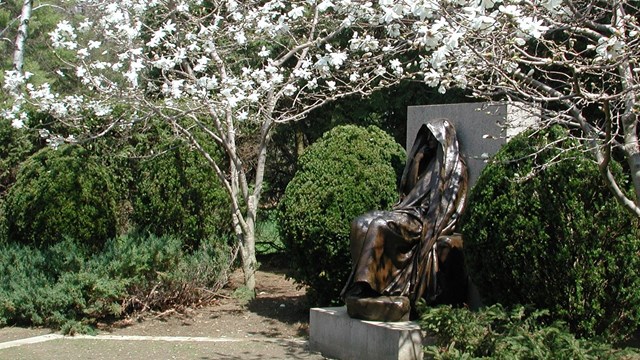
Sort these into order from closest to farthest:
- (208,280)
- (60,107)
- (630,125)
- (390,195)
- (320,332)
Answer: (630,125) < (320,332) < (390,195) < (60,107) < (208,280)

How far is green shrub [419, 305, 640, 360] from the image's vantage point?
5.49m

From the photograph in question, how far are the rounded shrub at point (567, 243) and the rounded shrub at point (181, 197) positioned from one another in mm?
4971

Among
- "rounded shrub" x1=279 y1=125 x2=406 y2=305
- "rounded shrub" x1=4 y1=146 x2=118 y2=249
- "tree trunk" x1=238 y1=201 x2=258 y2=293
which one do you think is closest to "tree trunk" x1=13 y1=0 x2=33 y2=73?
"rounded shrub" x1=4 y1=146 x2=118 y2=249

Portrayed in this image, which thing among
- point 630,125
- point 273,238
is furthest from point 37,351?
point 273,238

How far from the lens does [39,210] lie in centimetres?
1024

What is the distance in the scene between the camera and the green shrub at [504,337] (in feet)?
18.0

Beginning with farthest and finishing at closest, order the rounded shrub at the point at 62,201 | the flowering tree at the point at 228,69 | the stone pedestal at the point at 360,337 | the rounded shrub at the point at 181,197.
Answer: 1. the rounded shrub at the point at 181,197
2. the rounded shrub at the point at 62,201
3. the flowering tree at the point at 228,69
4. the stone pedestal at the point at 360,337

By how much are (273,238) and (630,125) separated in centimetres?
992

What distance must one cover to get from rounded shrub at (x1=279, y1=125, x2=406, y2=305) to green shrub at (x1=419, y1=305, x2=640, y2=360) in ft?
7.56

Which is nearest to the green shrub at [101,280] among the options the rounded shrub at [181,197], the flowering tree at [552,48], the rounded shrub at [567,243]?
the rounded shrub at [181,197]

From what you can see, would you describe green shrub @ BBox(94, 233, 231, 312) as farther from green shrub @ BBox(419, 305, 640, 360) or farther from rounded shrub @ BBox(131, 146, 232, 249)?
green shrub @ BBox(419, 305, 640, 360)

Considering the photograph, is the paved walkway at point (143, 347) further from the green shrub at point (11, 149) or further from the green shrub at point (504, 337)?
the green shrub at point (11, 149)

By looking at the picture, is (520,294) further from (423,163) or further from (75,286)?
(75,286)

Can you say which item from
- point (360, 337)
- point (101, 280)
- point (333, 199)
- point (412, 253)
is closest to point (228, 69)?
point (333, 199)
